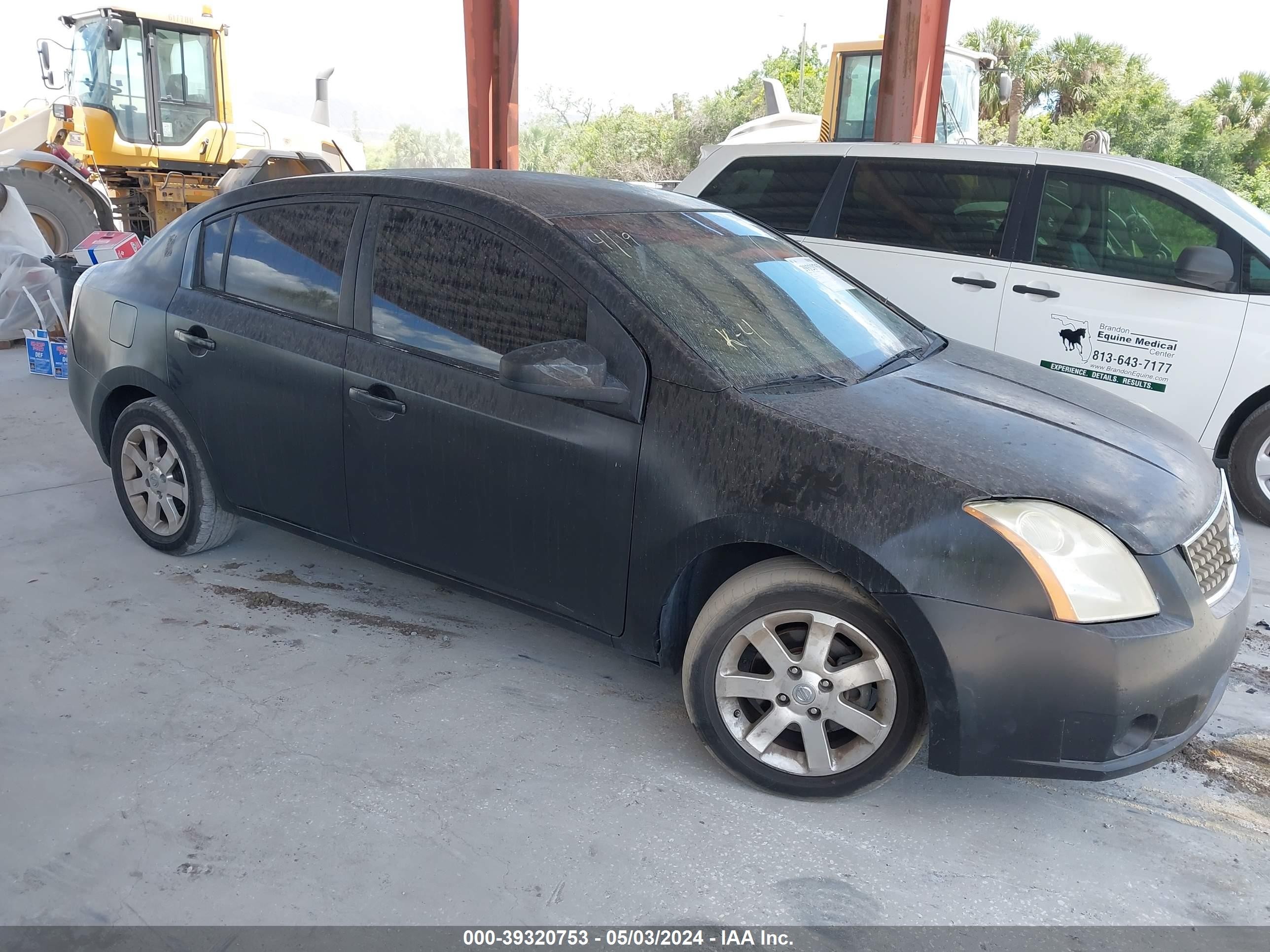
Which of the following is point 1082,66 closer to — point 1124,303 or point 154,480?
point 1124,303

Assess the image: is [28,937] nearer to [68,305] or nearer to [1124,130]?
[68,305]

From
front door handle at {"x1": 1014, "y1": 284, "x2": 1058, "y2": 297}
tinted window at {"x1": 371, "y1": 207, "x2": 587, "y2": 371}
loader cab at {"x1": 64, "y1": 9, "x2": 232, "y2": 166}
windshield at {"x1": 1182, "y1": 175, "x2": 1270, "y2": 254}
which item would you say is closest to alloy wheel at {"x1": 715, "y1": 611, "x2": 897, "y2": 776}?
tinted window at {"x1": 371, "y1": 207, "x2": 587, "y2": 371}

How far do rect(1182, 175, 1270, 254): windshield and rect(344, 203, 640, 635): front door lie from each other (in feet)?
12.8

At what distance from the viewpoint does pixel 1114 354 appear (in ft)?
18.3

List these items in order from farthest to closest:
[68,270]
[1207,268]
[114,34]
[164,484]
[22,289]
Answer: [114,34], [22,289], [68,270], [1207,268], [164,484]

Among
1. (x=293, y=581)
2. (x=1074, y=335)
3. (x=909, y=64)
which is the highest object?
(x=909, y=64)

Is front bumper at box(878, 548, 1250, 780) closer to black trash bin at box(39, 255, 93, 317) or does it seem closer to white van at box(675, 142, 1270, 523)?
white van at box(675, 142, 1270, 523)

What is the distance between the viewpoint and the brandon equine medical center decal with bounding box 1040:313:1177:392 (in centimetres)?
546

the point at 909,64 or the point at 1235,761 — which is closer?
the point at 1235,761

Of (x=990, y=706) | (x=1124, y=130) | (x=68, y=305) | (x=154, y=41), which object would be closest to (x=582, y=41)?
(x=1124, y=130)

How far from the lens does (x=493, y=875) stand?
2.57 metres

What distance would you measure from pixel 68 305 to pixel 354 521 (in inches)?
196

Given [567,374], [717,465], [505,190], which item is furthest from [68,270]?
[717,465]

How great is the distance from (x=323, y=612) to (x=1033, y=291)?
160 inches
